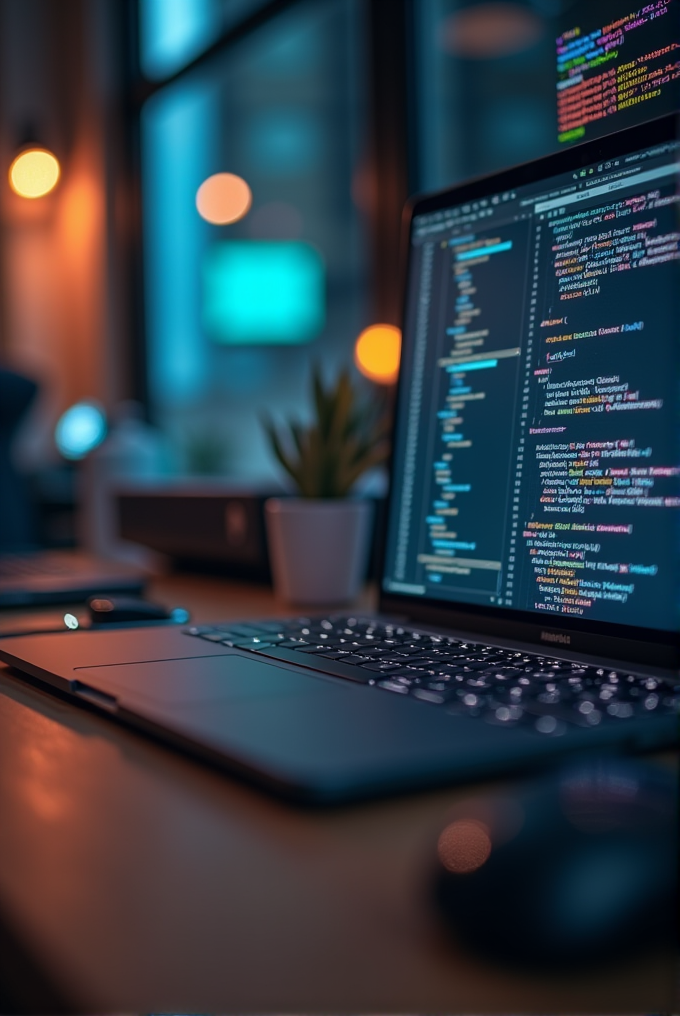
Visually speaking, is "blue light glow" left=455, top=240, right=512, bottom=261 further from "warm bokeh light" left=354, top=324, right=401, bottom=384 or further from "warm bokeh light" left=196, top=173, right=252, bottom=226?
"warm bokeh light" left=196, top=173, right=252, bottom=226

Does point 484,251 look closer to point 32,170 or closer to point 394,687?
point 394,687

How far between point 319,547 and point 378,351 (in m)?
0.92

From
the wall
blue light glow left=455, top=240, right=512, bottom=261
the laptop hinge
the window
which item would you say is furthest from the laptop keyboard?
the wall

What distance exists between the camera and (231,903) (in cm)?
33

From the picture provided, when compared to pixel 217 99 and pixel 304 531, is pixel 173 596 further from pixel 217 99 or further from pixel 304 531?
pixel 217 99

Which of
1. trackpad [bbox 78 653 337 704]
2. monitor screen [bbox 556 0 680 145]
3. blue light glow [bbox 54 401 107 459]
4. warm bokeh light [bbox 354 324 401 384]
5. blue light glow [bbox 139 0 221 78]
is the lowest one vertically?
trackpad [bbox 78 653 337 704]

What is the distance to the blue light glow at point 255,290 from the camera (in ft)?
11.8

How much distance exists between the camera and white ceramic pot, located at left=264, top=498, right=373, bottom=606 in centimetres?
111

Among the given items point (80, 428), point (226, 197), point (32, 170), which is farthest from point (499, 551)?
point (226, 197)

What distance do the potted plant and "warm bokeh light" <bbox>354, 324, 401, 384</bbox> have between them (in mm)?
768

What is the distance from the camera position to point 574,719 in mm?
463

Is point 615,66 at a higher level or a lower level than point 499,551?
higher

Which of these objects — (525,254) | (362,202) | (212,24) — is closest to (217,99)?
(212,24)

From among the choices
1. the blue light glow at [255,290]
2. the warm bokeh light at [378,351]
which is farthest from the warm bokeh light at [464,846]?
the blue light glow at [255,290]
